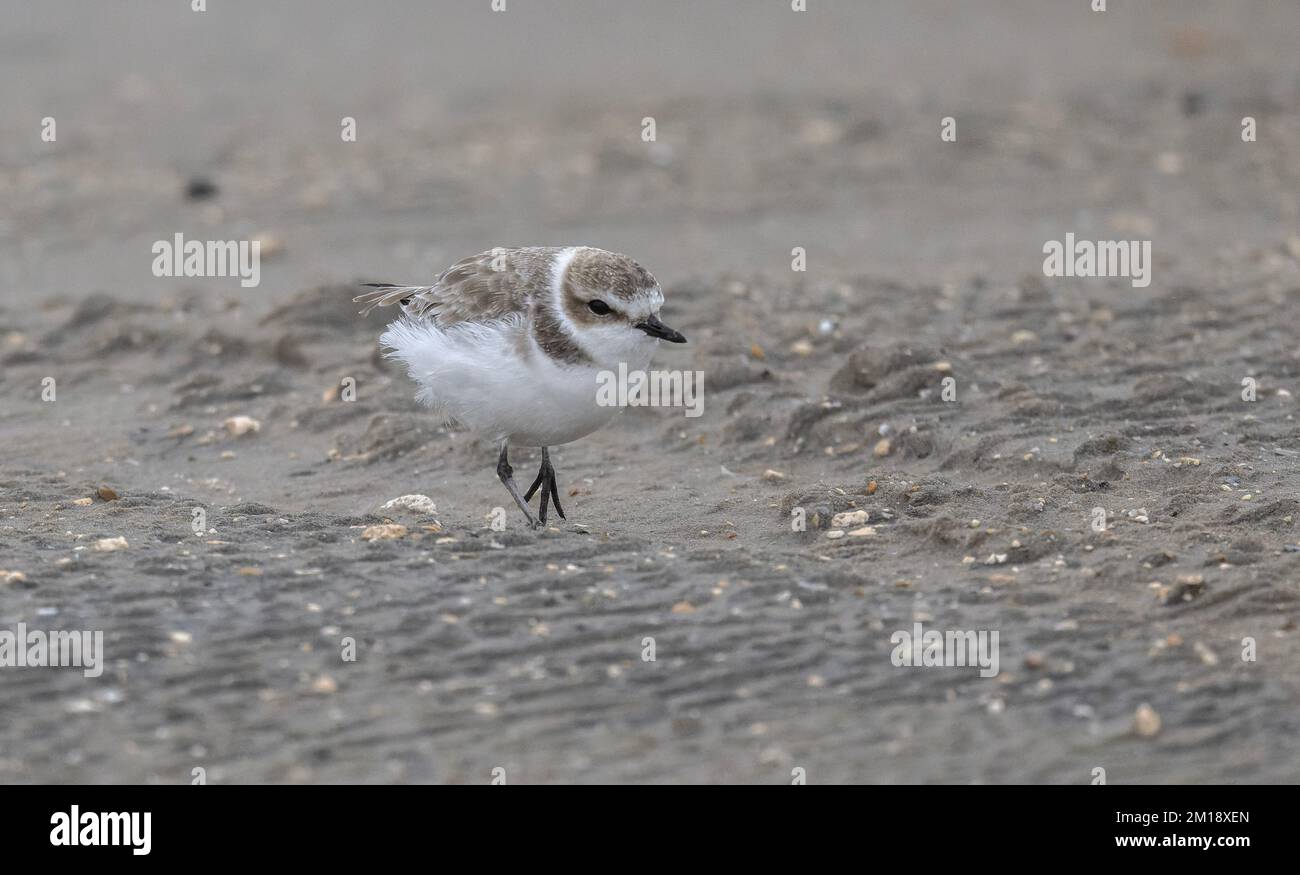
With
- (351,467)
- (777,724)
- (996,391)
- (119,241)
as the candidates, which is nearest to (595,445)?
(351,467)

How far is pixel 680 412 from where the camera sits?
8.98 m

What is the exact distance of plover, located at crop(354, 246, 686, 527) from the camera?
22.2ft

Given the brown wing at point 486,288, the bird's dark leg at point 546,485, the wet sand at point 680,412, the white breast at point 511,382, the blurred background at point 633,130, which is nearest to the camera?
the wet sand at point 680,412

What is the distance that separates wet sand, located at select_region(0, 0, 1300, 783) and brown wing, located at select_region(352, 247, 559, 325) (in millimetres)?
1004

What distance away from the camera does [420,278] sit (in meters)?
11.9

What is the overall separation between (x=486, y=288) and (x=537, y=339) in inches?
19.1

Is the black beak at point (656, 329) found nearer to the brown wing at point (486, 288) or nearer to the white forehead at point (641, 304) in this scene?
the white forehead at point (641, 304)

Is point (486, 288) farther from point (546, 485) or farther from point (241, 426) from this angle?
point (241, 426)

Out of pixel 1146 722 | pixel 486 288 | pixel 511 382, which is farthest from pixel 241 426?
pixel 1146 722

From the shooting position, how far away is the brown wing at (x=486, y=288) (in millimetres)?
7012

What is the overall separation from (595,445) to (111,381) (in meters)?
3.42

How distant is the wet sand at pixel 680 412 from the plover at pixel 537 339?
56 centimetres

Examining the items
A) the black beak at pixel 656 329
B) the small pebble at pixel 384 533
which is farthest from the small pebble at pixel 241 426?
the black beak at pixel 656 329

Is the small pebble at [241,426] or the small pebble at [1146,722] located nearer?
the small pebble at [1146,722]
